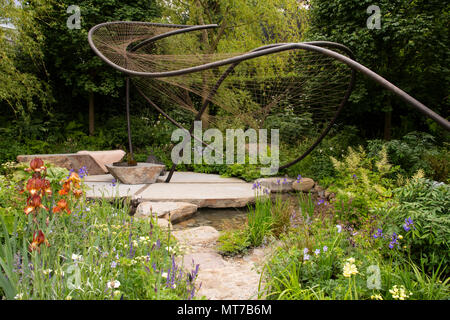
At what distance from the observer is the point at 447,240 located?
6.31 feet

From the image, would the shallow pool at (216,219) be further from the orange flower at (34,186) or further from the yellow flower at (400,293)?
the orange flower at (34,186)

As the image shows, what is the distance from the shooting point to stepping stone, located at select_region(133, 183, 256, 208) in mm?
4758

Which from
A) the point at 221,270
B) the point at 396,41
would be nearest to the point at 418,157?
the point at 396,41

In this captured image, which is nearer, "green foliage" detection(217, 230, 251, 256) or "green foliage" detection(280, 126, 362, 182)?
"green foliage" detection(217, 230, 251, 256)

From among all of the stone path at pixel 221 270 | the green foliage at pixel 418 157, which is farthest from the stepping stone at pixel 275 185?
the stone path at pixel 221 270

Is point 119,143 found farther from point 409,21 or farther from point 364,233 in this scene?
point 364,233

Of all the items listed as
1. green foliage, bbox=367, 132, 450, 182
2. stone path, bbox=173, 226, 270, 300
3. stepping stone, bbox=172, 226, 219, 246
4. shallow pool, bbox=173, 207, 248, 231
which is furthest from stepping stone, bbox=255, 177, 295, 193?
stone path, bbox=173, 226, 270, 300

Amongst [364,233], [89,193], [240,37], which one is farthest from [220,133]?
[364,233]

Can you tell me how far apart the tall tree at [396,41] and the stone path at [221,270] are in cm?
359

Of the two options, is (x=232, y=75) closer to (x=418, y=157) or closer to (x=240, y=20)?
(x=240, y=20)

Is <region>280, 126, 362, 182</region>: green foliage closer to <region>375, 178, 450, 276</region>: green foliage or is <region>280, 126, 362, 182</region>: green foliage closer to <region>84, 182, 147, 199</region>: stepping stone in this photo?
<region>84, 182, 147, 199</region>: stepping stone

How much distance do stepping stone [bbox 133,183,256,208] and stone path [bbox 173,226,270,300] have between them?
146cm

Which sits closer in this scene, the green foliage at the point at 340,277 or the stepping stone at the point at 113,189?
the green foliage at the point at 340,277

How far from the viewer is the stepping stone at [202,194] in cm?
476
